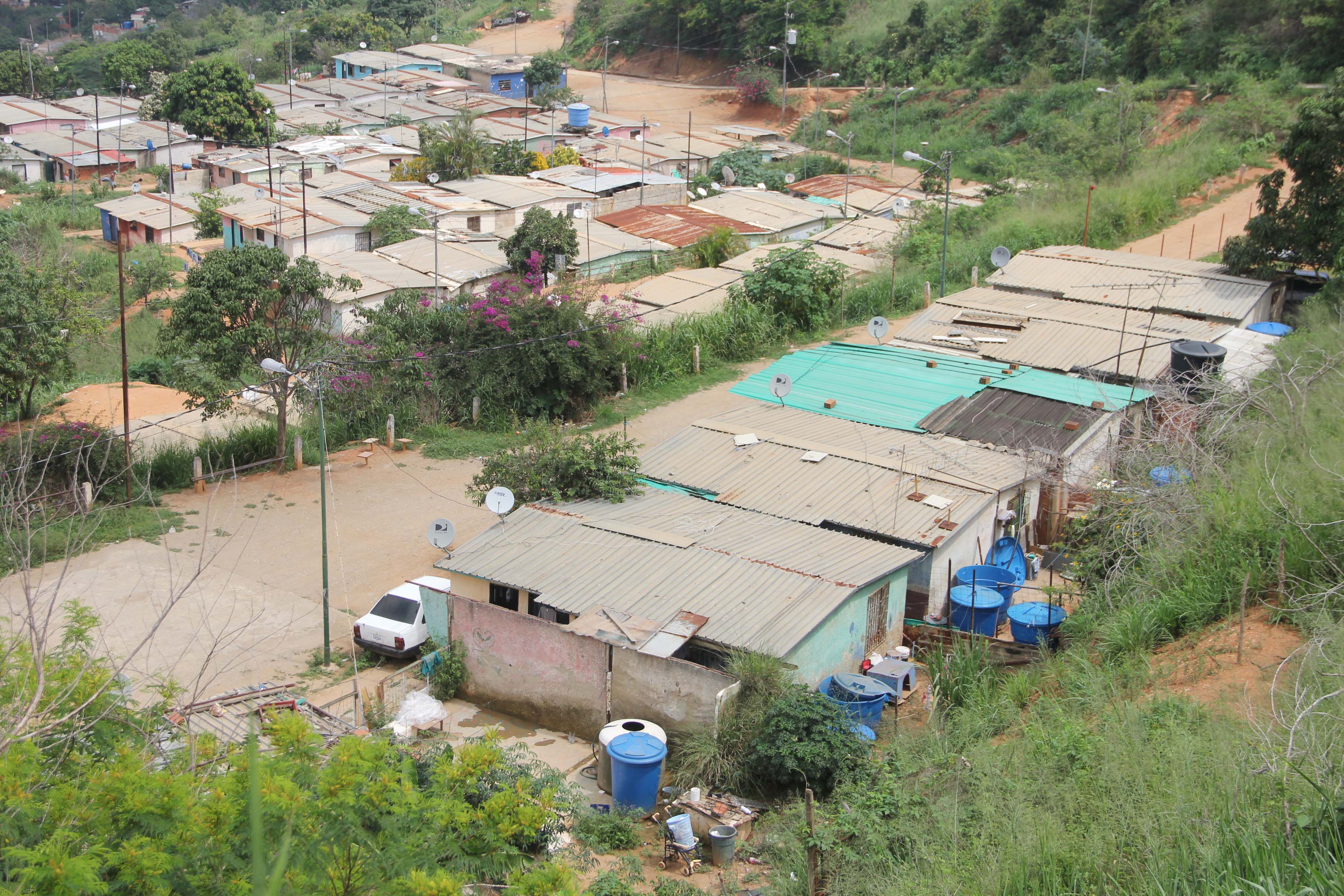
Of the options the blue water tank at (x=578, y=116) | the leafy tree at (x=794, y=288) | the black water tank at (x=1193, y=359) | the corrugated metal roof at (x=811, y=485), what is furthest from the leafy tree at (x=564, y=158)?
the black water tank at (x=1193, y=359)

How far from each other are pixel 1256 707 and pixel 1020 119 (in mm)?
39906

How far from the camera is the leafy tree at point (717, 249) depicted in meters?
30.6

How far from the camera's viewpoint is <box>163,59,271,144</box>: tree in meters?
50.0

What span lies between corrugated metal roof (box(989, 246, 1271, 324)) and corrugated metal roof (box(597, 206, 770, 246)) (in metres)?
10.5

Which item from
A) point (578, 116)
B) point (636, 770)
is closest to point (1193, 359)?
point (636, 770)

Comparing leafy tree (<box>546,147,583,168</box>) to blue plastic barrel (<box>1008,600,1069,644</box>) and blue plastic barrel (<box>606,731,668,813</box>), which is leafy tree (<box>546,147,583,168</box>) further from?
blue plastic barrel (<box>606,731,668,813</box>)

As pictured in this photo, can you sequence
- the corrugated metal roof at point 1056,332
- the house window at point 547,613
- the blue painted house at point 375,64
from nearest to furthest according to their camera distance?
the house window at point 547,613
the corrugated metal roof at point 1056,332
the blue painted house at point 375,64

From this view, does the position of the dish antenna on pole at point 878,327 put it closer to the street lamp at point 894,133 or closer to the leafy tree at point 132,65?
the street lamp at point 894,133

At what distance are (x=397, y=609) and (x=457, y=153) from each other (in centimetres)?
2903

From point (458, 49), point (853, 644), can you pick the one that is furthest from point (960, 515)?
point (458, 49)

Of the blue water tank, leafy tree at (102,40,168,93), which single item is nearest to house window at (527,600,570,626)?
the blue water tank

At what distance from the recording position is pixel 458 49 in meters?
68.9

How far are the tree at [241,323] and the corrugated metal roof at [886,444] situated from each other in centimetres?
725

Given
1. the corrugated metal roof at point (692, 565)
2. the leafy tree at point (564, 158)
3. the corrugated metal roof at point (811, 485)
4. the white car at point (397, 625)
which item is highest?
the leafy tree at point (564, 158)
